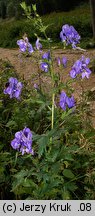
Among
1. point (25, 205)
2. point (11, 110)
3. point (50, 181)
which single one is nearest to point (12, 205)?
point (25, 205)

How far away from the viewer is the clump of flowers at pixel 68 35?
2707 mm

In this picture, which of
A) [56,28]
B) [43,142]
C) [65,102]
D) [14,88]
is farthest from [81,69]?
[56,28]

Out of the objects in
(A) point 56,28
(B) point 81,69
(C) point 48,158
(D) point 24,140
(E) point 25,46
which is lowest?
(C) point 48,158

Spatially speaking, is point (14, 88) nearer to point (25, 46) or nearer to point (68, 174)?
point (25, 46)

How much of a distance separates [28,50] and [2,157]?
0.67 meters

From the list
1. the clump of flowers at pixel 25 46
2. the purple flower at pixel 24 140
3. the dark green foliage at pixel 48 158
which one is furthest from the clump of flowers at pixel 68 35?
the purple flower at pixel 24 140

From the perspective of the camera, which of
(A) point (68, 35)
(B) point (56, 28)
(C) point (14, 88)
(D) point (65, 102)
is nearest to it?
(D) point (65, 102)

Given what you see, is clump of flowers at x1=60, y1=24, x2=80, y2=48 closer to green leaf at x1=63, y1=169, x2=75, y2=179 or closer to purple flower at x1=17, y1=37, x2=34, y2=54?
purple flower at x1=17, y1=37, x2=34, y2=54

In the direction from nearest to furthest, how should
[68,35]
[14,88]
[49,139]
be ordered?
[49,139] < [14,88] < [68,35]

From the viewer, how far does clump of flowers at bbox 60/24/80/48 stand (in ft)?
8.88

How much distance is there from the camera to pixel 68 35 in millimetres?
2723

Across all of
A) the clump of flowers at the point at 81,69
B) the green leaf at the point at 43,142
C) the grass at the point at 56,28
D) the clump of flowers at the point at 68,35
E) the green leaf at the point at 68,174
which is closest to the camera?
the green leaf at the point at 43,142

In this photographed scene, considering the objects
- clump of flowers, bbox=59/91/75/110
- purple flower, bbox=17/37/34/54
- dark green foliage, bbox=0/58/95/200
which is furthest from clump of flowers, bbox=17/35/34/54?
clump of flowers, bbox=59/91/75/110

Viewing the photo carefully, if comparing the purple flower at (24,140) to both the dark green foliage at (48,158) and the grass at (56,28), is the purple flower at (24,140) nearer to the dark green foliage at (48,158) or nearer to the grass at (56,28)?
the dark green foliage at (48,158)
